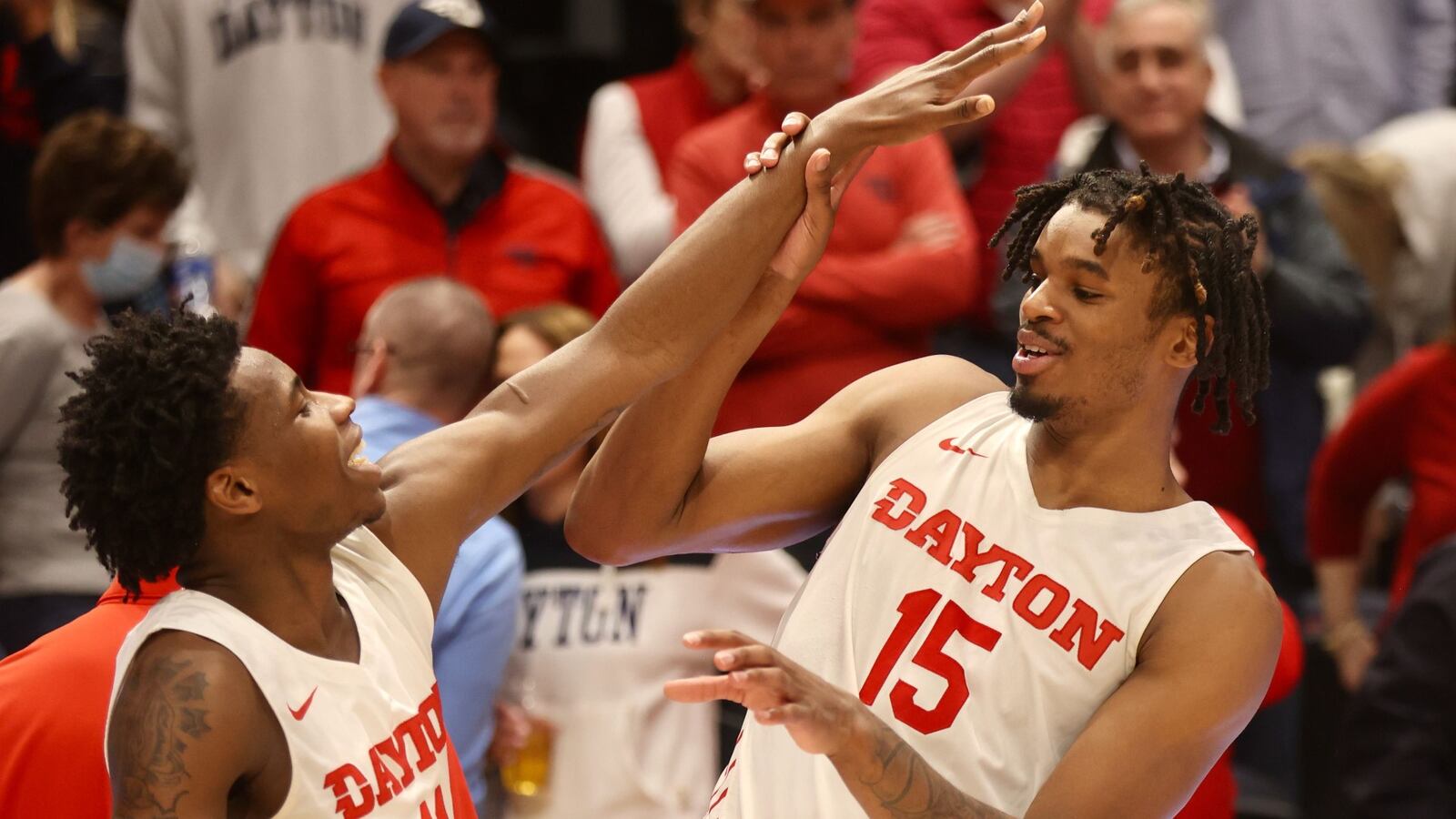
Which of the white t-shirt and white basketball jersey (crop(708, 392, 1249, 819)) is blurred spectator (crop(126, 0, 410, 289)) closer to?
the white t-shirt

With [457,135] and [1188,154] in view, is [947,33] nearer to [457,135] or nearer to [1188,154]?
[1188,154]

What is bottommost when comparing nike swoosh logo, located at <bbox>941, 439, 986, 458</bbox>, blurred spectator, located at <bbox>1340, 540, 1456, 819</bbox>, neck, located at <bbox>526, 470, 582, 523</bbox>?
blurred spectator, located at <bbox>1340, 540, 1456, 819</bbox>

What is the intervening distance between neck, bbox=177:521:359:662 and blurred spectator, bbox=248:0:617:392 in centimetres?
218

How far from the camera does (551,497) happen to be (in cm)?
436

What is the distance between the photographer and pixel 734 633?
2303 millimetres

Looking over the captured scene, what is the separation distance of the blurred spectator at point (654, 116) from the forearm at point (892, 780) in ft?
9.55

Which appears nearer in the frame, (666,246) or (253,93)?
(666,246)

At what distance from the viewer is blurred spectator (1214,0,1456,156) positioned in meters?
5.93

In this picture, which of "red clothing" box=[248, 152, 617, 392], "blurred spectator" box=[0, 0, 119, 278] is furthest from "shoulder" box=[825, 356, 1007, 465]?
"blurred spectator" box=[0, 0, 119, 278]

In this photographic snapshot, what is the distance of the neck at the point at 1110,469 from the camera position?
2.73 m

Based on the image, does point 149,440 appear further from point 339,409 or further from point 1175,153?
point 1175,153

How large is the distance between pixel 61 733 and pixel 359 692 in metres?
0.48

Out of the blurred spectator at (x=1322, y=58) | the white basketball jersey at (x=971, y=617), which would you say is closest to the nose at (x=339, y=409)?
the white basketball jersey at (x=971, y=617)

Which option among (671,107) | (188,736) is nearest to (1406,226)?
(671,107)
